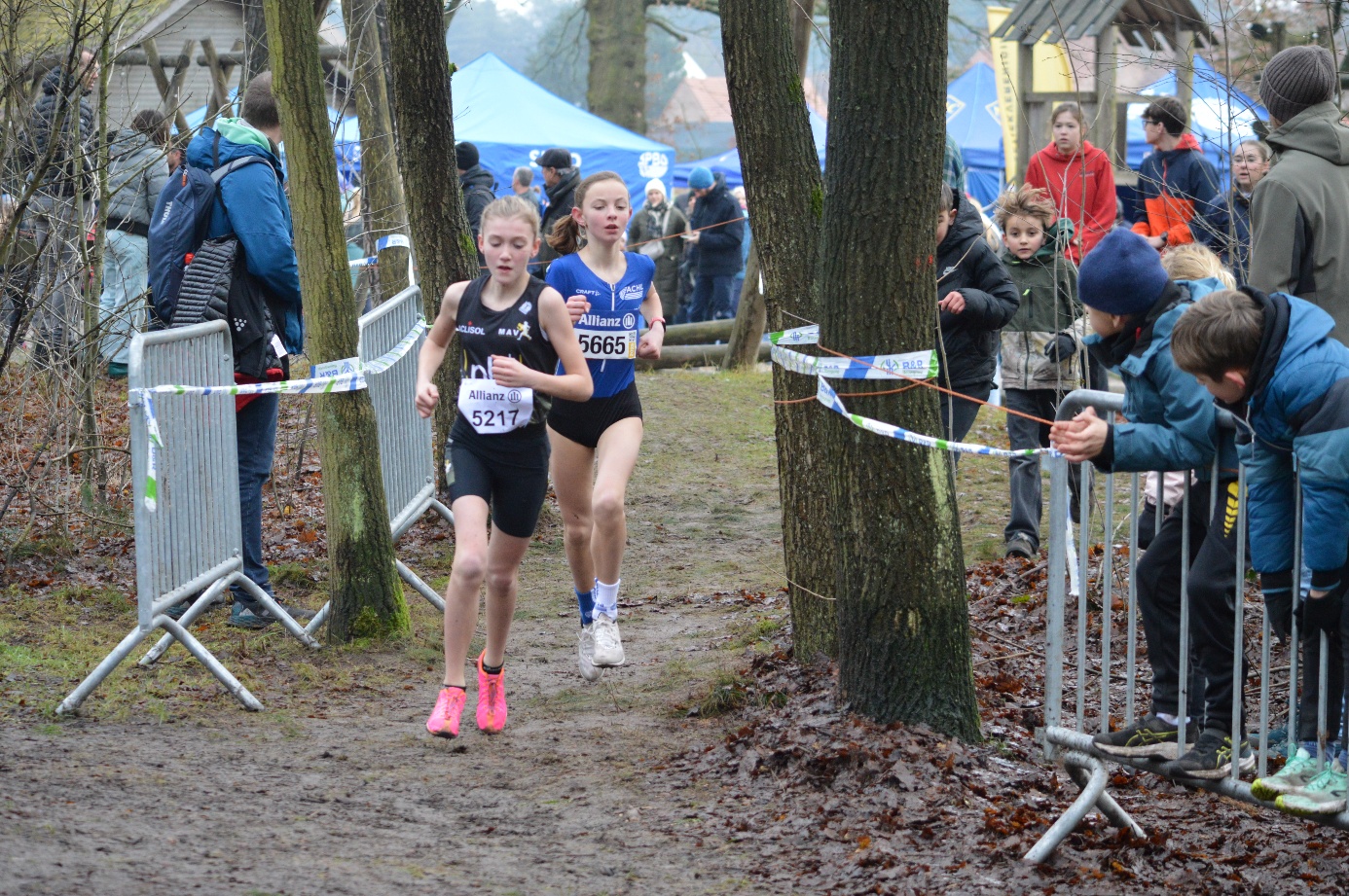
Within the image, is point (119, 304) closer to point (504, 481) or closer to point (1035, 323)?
point (504, 481)

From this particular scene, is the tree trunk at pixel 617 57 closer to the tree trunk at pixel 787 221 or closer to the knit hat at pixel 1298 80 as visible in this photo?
the tree trunk at pixel 787 221

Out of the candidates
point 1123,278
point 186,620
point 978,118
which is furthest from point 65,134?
point 978,118

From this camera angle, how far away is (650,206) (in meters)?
19.8

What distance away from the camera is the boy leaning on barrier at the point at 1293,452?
138 inches

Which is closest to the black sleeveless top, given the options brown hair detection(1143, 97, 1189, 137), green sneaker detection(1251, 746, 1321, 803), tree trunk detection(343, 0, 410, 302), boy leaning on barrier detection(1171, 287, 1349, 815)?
boy leaning on barrier detection(1171, 287, 1349, 815)

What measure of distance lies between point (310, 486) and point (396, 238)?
1920mm

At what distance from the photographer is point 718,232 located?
19.2m

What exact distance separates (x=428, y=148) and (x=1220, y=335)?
6.27 metres

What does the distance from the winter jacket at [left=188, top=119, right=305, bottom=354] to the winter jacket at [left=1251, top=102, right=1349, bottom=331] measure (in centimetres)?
435

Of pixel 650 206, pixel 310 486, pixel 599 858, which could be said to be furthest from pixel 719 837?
pixel 650 206

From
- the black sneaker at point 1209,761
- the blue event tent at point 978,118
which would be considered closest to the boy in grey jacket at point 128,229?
the black sneaker at point 1209,761

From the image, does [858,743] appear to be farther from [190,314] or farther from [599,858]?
[190,314]

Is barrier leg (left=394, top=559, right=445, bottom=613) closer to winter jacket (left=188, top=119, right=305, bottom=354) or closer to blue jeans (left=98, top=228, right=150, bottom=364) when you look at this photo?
winter jacket (left=188, top=119, right=305, bottom=354)

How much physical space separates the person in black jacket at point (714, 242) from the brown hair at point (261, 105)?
11.9 metres
